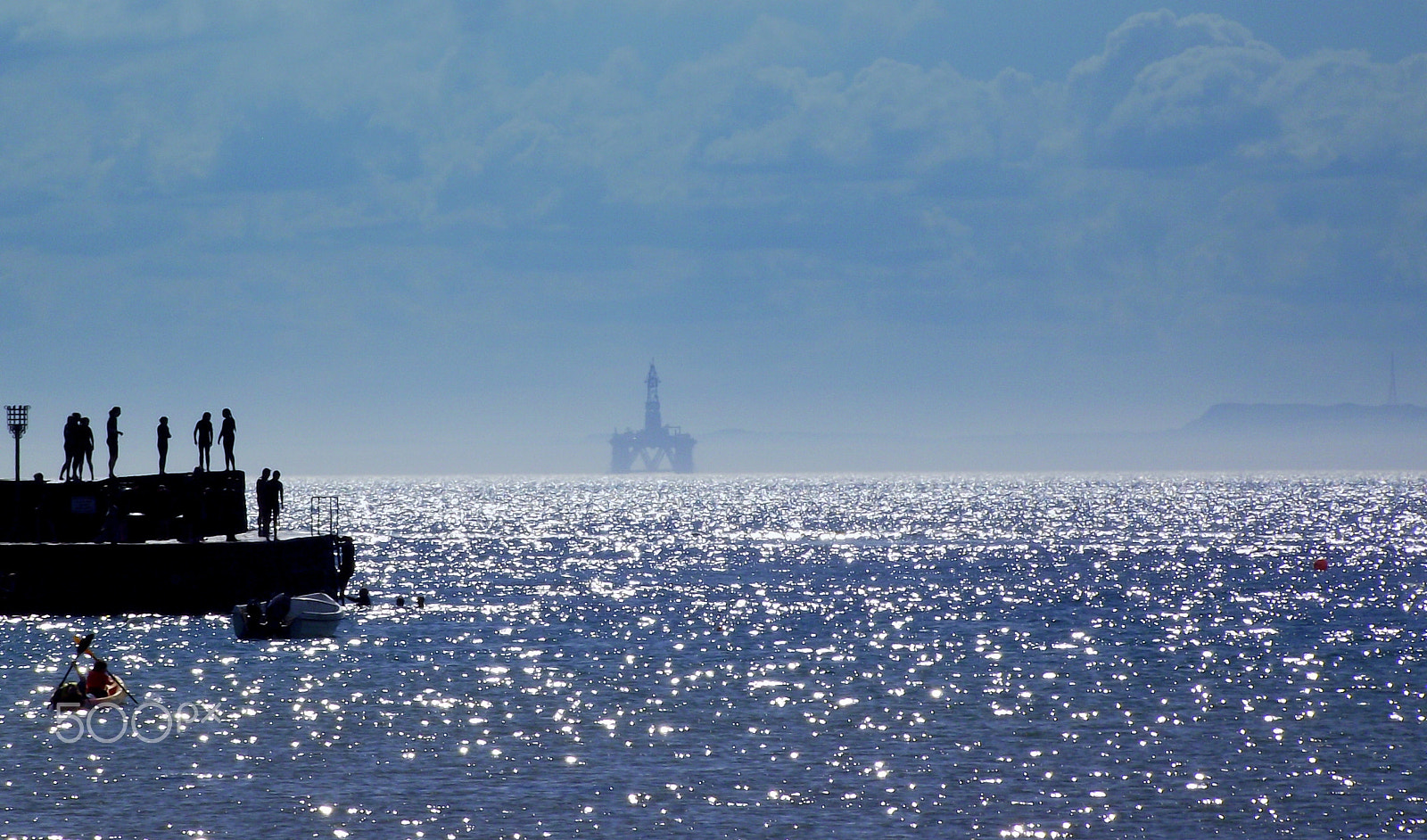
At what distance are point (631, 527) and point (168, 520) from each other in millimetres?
117445

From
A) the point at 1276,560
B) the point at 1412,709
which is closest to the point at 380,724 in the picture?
the point at 1412,709

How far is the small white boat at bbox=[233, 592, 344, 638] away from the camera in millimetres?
58188

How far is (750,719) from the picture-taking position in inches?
1608

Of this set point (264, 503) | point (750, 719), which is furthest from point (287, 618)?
point (750, 719)

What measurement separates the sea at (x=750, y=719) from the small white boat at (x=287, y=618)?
1.25 m

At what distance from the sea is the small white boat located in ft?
4.10

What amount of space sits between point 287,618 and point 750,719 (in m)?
24.1

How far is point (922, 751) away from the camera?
119 ft

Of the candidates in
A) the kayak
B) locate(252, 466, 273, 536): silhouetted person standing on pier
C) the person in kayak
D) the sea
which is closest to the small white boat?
the sea

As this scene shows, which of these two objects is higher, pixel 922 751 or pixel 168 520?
pixel 168 520

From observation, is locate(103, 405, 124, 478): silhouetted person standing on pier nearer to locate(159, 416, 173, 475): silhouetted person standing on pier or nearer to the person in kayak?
locate(159, 416, 173, 475): silhouetted person standing on pier

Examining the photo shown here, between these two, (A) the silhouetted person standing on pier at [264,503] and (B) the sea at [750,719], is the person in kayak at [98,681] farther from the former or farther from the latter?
(A) the silhouetted person standing on pier at [264,503]

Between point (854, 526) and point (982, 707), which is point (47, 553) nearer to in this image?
point (982, 707)

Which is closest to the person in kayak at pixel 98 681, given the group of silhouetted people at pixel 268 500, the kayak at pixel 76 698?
the kayak at pixel 76 698
